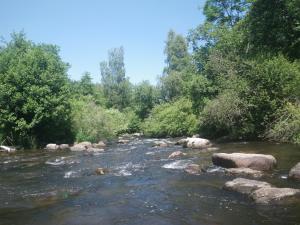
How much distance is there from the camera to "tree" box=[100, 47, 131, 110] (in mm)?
78312

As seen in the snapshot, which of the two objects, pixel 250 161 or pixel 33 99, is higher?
pixel 33 99

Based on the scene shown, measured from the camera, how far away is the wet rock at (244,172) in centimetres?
1407

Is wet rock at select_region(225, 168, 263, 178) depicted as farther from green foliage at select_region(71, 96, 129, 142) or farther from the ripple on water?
green foliage at select_region(71, 96, 129, 142)

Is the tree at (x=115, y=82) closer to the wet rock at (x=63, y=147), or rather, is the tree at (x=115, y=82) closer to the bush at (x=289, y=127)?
the wet rock at (x=63, y=147)

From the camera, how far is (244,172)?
14492 mm

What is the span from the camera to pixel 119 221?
948cm

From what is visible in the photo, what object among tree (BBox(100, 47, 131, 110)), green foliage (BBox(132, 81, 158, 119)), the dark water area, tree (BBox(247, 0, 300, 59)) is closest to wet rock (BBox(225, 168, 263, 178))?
the dark water area

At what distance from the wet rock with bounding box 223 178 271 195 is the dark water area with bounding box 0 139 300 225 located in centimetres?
32

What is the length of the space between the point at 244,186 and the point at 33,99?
82.5 ft

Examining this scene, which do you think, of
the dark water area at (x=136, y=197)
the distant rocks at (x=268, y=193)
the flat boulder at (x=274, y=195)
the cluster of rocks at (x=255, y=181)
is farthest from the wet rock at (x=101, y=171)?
the flat boulder at (x=274, y=195)

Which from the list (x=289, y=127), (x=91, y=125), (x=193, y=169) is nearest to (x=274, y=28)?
(x=289, y=127)

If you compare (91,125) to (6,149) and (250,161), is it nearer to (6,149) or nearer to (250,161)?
(6,149)

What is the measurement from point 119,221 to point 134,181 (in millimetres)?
5245

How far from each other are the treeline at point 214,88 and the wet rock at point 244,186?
26.1 feet
